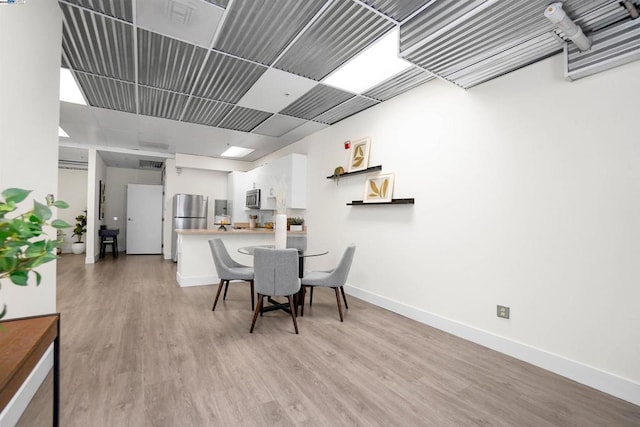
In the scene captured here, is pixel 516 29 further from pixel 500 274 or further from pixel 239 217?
pixel 239 217

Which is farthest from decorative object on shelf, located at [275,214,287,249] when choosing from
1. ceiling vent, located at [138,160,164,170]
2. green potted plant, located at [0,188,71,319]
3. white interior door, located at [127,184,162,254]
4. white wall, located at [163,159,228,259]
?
white interior door, located at [127,184,162,254]

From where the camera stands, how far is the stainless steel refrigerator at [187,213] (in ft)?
23.1

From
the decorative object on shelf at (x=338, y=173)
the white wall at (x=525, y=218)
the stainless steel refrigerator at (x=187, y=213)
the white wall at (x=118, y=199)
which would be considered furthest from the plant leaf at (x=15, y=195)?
the white wall at (x=118, y=199)

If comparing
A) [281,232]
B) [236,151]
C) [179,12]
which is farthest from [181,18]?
[236,151]

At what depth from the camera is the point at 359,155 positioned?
4172 millimetres

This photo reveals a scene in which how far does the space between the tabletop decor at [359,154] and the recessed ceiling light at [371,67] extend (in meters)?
0.76

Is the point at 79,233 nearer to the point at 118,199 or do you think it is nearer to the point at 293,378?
the point at 118,199

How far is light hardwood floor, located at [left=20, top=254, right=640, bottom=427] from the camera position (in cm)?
170

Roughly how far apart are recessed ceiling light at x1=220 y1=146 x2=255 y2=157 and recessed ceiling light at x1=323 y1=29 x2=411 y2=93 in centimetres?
378

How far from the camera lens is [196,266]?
187 inches

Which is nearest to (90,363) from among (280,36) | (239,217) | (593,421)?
(280,36)

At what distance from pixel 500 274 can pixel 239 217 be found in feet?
19.6

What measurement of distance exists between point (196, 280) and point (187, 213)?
2946mm

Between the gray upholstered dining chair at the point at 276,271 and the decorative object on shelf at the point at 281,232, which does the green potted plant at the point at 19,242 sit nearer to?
the gray upholstered dining chair at the point at 276,271
